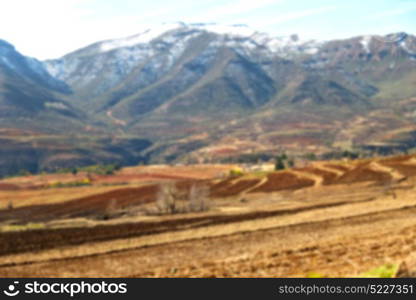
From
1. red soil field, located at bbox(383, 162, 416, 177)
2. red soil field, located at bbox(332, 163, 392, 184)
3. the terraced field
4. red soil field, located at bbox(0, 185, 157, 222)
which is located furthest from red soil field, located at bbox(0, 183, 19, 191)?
red soil field, located at bbox(383, 162, 416, 177)

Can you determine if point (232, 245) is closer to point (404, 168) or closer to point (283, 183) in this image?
point (404, 168)

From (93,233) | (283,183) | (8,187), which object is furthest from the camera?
(8,187)

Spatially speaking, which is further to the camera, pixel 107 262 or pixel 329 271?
pixel 107 262

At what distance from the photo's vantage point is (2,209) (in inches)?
4769

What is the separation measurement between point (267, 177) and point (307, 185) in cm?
2268

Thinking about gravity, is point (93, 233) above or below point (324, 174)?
above

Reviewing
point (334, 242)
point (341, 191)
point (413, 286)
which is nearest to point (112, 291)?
point (413, 286)

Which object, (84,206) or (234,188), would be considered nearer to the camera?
(84,206)

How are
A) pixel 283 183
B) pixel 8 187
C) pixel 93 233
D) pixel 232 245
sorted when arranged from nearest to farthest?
pixel 232 245 < pixel 93 233 < pixel 283 183 < pixel 8 187

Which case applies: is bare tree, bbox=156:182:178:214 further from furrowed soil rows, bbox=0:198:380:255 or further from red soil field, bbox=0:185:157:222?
furrowed soil rows, bbox=0:198:380:255

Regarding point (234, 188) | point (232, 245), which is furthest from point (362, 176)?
point (232, 245)

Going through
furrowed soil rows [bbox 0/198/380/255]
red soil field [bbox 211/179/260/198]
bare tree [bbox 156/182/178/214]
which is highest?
furrowed soil rows [bbox 0/198/380/255]

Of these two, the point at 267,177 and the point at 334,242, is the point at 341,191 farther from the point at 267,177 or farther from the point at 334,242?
the point at 334,242

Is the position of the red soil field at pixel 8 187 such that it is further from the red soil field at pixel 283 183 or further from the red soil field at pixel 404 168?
the red soil field at pixel 404 168
